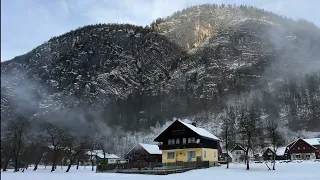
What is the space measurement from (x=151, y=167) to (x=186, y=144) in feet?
43.8

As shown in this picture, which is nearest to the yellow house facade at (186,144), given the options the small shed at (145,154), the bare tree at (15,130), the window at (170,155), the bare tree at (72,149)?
the window at (170,155)

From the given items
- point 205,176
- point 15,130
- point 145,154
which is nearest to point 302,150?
point 145,154

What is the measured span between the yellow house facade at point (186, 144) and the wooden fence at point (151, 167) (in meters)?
6.48

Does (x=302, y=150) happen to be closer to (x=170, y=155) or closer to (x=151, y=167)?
(x=170, y=155)

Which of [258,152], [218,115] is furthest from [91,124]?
[258,152]

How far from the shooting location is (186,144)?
53250 mm

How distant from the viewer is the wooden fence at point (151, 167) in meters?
37.8

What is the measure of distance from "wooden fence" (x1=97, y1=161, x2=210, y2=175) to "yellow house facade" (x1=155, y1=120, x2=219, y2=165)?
648 cm

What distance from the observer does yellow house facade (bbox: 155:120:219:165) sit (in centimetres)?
5206

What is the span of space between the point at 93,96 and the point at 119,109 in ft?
68.5

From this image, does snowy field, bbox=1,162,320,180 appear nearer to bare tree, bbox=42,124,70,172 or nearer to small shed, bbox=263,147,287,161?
bare tree, bbox=42,124,70,172

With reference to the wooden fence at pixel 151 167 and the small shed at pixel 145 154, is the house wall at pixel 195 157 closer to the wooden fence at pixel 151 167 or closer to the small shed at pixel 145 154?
the wooden fence at pixel 151 167

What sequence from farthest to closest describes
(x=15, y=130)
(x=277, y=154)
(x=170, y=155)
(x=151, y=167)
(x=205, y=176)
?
(x=277, y=154) < (x=170, y=155) < (x=151, y=167) < (x=205, y=176) < (x=15, y=130)

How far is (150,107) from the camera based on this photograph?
182 metres
